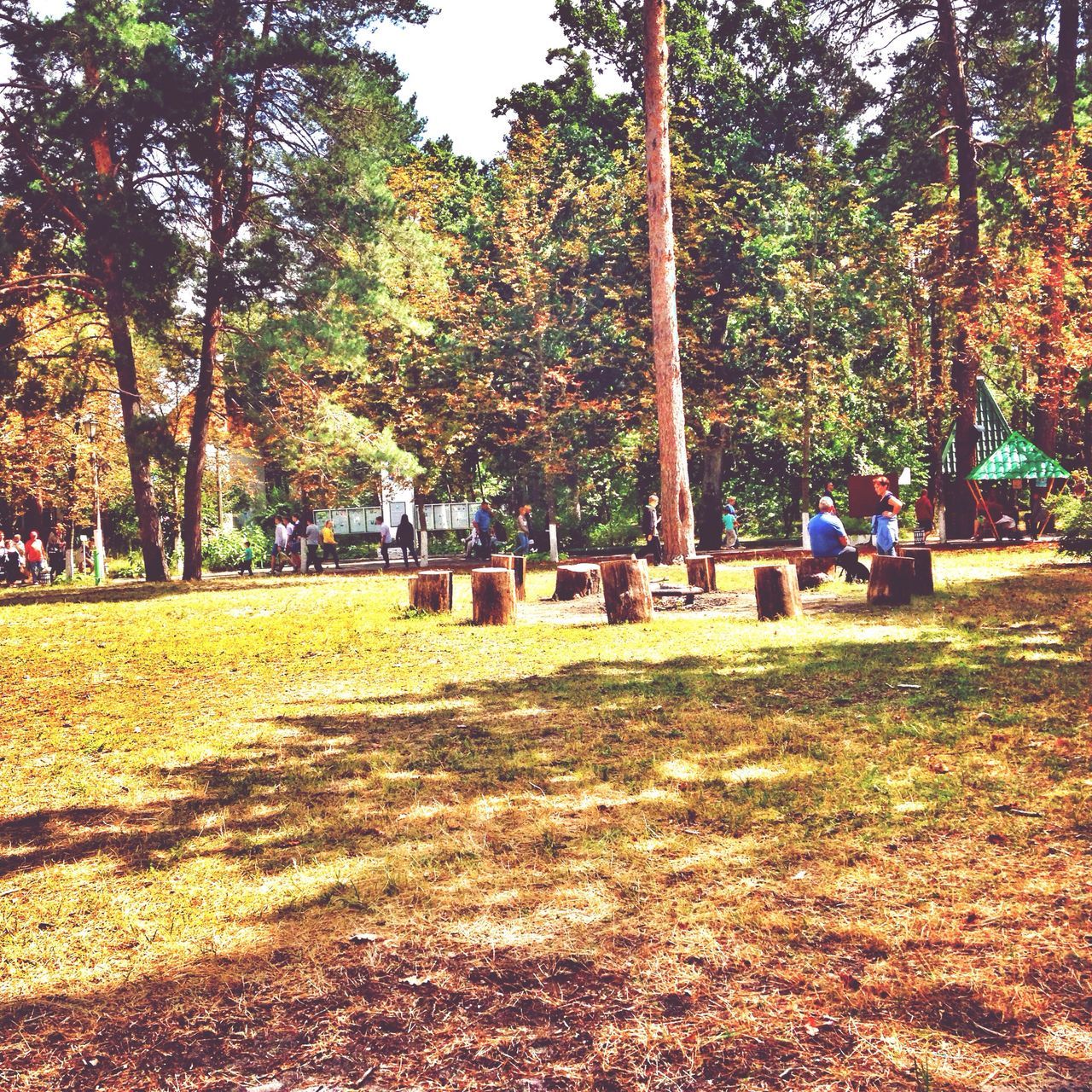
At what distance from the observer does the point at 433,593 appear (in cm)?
1409

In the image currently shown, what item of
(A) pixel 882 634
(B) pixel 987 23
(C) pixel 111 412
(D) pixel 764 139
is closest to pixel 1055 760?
(A) pixel 882 634

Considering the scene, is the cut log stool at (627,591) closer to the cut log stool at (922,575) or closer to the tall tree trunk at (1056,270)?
the cut log stool at (922,575)

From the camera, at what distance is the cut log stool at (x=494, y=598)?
12523mm

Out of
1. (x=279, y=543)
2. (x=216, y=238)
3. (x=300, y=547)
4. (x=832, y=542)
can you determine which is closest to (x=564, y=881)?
(x=832, y=542)

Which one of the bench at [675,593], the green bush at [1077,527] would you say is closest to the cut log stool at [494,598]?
the bench at [675,593]

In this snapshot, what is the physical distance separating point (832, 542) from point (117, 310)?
16096mm

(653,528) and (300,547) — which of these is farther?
(300,547)

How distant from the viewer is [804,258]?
29672mm

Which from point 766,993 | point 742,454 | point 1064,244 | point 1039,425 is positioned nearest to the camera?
point 766,993

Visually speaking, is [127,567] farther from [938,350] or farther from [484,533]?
[938,350]

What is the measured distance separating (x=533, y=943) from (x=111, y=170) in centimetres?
2343

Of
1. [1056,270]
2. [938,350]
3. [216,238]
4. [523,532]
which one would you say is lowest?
[523,532]

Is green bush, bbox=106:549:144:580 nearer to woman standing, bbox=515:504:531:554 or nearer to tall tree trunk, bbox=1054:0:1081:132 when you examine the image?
woman standing, bbox=515:504:531:554

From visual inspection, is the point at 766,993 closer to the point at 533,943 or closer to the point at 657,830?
the point at 533,943
